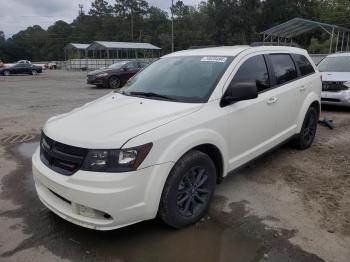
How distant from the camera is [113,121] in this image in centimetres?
347

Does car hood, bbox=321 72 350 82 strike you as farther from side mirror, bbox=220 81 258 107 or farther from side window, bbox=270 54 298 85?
side mirror, bbox=220 81 258 107

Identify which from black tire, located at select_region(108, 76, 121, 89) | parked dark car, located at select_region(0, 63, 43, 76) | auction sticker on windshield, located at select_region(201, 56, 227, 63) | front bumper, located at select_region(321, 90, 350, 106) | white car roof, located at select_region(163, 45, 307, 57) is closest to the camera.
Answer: auction sticker on windshield, located at select_region(201, 56, 227, 63)

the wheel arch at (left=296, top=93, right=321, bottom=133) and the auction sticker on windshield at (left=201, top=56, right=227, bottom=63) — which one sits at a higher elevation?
the auction sticker on windshield at (left=201, top=56, right=227, bottom=63)

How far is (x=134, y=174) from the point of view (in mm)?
3027

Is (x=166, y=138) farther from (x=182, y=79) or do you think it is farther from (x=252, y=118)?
(x=252, y=118)

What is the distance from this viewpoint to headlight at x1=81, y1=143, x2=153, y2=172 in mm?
3035

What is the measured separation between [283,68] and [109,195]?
136 inches

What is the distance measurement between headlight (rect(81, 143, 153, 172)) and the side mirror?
132cm

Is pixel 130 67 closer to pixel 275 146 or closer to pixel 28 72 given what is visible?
pixel 275 146

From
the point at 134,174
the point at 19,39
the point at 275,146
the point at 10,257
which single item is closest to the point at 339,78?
the point at 275,146

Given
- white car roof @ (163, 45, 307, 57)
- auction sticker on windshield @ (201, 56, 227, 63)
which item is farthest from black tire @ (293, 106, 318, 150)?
auction sticker on windshield @ (201, 56, 227, 63)

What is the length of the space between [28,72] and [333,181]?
3656cm

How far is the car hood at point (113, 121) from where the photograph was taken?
123 inches

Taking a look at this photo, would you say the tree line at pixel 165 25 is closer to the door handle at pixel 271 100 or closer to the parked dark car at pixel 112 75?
the parked dark car at pixel 112 75
